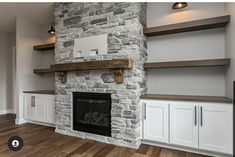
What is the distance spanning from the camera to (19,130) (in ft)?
11.9

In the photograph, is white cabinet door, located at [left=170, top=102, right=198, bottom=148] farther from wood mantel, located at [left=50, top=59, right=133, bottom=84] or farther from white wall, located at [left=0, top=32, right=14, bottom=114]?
white wall, located at [left=0, top=32, right=14, bottom=114]

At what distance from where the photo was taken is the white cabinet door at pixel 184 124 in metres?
2.49

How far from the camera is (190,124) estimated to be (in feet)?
8.27

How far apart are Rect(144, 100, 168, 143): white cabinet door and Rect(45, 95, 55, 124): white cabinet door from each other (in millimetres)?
2217

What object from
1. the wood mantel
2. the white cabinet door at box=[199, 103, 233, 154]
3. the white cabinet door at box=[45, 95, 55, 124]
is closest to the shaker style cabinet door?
the white cabinet door at box=[45, 95, 55, 124]

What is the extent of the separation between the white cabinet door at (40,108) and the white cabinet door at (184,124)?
2985 mm

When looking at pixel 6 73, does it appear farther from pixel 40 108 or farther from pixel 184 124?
pixel 184 124

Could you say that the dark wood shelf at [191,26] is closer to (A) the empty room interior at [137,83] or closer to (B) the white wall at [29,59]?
(A) the empty room interior at [137,83]

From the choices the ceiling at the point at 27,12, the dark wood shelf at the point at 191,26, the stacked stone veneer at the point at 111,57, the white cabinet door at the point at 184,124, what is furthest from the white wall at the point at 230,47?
the ceiling at the point at 27,12

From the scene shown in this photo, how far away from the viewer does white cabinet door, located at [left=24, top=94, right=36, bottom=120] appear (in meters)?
4.02

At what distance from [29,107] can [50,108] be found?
2.46ft

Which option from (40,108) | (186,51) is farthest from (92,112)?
(186,51)

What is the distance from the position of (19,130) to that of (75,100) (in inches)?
62.0

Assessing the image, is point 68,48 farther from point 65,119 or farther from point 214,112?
point 214,112
